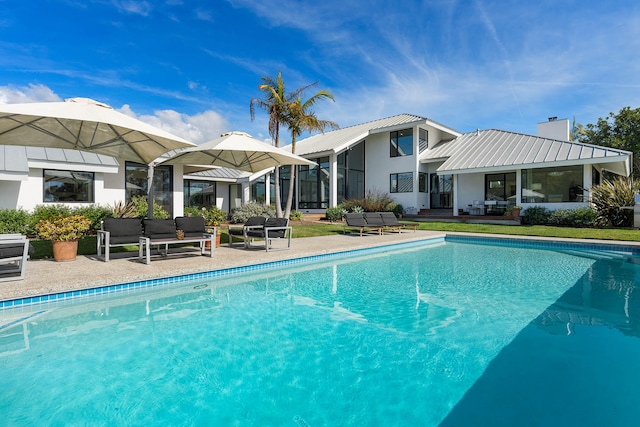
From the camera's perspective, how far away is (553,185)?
16.8m

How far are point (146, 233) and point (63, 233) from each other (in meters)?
1.60

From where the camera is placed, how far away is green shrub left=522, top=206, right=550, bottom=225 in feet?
52.4

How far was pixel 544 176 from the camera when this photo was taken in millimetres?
17125

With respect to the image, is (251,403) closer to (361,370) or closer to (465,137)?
(361,370)

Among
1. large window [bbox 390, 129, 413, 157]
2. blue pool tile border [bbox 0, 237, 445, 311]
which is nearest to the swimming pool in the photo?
blue pool tile border [bbox 0, 237, 445, 311]

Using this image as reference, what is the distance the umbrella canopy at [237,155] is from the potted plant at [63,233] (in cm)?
323

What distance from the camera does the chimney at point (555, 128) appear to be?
70.1 ft

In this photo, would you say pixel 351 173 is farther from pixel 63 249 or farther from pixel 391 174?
pixel 63 249

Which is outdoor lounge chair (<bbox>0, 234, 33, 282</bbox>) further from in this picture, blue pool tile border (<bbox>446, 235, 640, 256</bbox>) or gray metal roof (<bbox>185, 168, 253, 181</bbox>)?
gray metal roof (<bbox>185, 168, 253, 181</bbox>)

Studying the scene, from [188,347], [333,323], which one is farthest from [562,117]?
[188,347]

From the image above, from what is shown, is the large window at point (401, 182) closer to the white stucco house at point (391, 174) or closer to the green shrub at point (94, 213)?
the white stucco house at point (391, 174)

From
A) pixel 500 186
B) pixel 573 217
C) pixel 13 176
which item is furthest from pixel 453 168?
pixel 13 176

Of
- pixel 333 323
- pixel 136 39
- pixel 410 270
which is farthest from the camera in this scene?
pixel 136 39

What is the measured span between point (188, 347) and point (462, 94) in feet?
69.5
